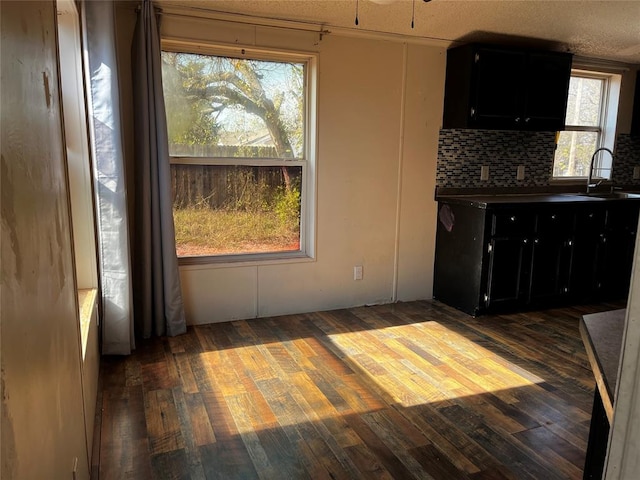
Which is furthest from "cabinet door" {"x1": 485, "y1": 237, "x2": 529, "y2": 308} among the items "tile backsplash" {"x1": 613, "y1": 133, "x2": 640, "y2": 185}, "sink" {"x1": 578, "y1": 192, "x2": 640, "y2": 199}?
"tile backsplash" {"x1": 613, "y1": 133, "x2": 640, "y2": 185}

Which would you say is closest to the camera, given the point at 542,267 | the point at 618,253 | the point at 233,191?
the point at 233,191

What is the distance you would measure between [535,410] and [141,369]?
2116mm

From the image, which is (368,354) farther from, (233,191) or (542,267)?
(542,267)

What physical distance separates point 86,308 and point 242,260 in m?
1.38

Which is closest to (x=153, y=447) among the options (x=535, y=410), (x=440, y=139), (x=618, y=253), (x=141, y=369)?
(x=141, y=369)

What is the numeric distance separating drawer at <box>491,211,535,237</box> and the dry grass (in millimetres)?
1511

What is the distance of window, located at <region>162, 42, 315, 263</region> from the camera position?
11.3ft

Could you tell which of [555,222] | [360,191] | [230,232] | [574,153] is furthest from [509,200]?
[230,232]

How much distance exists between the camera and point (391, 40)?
3836 millimetres

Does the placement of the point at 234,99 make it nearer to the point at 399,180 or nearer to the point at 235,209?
the point at 235,209

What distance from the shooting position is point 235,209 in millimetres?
3684

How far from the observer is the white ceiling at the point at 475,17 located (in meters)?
3.11

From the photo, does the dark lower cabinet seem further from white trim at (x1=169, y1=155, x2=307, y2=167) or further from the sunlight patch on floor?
white trim at (x1=169, y1=155, x2=307, y2=167)

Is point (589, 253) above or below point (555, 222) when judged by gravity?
below
